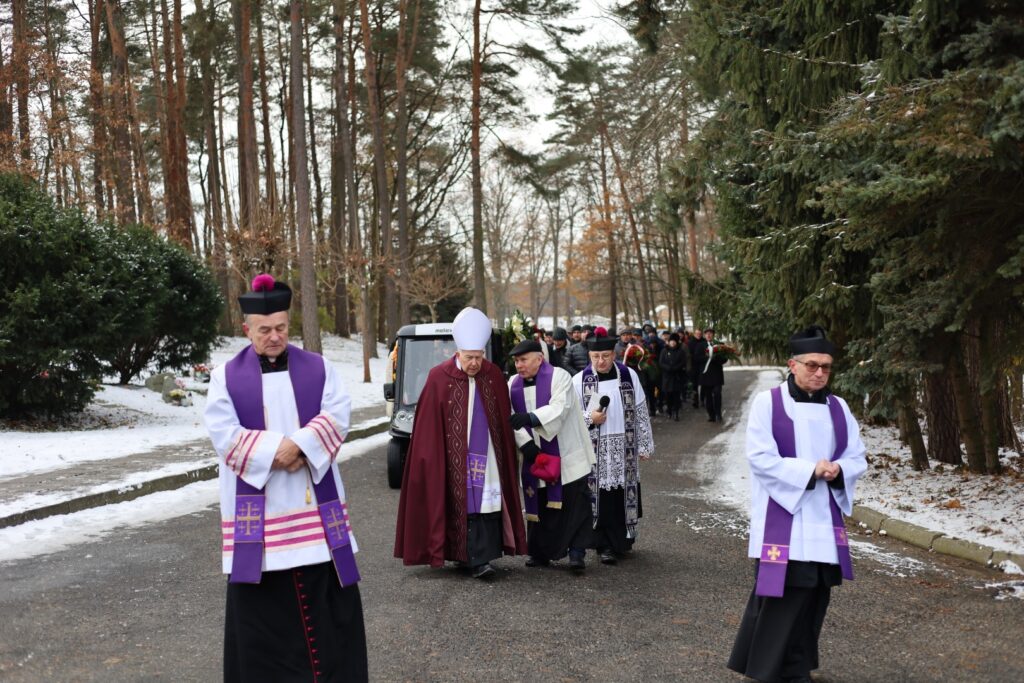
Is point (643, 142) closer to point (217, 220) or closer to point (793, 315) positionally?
point (793, 315)

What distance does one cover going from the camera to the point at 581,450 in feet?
27.4

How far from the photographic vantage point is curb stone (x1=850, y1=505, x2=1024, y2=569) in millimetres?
8258

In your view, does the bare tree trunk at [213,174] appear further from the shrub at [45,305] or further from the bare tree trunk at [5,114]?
the shrub at [45,305]

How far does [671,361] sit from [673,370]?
0.26 m

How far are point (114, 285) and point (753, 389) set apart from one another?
65.3ft

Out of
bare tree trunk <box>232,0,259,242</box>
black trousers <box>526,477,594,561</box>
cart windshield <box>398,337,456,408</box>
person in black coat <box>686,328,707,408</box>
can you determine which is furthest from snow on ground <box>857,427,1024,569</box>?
bare tree trunk <box>232,0,259,242</box>

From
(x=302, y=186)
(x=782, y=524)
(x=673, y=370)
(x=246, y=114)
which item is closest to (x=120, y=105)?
(x=246, y=114)

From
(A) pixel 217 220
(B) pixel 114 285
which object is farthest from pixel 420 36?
(B) pixel 114 285

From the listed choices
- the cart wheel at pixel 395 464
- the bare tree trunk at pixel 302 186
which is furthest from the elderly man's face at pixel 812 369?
the bare tree trunk at pixel 302 186

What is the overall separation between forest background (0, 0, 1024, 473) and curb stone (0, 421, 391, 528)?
721 centimetres

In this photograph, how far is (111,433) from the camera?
16.7 m

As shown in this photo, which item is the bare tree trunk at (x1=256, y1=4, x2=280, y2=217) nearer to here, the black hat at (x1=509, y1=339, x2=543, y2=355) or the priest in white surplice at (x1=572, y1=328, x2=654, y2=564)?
the priest in white surplice at (x1=572, y1=328, x2=654, y2=564)

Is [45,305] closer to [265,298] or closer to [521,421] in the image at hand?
[521,421]

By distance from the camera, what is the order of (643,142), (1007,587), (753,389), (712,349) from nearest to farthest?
(1007,587)
(643,142)
(712,349)
(753,389)
